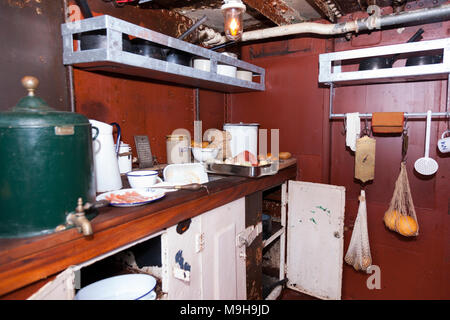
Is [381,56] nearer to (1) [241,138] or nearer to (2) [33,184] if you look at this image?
(1) [241,138]

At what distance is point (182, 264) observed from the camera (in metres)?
1.28

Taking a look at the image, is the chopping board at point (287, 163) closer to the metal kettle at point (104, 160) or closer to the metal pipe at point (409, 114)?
the metal pipe at point (409, 114)

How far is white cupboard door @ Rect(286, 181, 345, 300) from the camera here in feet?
7.36

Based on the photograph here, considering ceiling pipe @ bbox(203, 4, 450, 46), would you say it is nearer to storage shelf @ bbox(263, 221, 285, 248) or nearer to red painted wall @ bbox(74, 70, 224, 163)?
red painted wall @ bbox(74, 70, 224, 163)

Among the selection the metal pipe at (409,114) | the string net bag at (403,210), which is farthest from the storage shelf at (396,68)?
the string net bag at (403,210)

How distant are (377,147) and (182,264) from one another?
1.79m

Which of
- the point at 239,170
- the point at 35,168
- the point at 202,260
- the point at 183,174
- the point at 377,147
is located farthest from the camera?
the point at 377,147

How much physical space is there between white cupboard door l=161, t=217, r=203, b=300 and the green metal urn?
0.45 metres

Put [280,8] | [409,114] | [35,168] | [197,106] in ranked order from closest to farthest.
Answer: [35,168] < [409,114] < [280,8] < [197,106]

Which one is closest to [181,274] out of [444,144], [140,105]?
[140,105]

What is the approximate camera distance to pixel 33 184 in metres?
0.84

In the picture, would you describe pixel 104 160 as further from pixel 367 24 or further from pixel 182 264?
pixel 367 24

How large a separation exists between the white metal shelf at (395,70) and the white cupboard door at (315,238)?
0.64m

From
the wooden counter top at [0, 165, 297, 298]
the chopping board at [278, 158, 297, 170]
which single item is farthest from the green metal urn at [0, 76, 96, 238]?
the chopping board at [278, 158, 297, 170]
